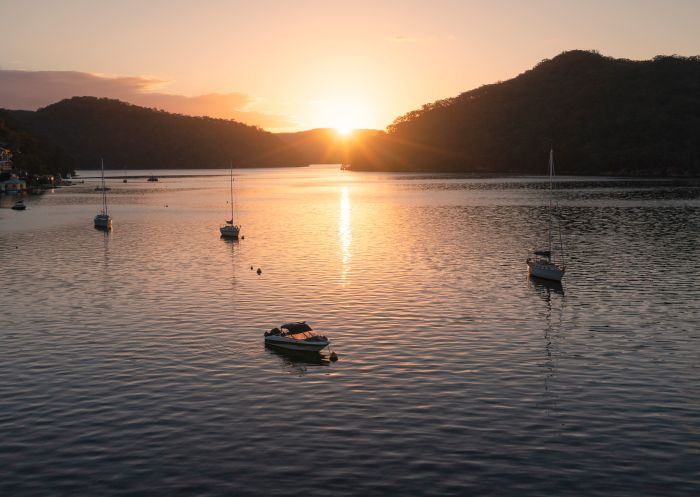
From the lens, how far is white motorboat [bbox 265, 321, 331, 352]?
5053 centimetres

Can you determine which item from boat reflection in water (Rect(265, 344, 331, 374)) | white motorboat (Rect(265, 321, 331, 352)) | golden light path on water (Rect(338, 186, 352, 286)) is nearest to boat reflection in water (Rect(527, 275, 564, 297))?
golden light path on water (Rect(338, 186, 352, 286))

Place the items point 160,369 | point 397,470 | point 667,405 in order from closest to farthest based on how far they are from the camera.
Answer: point 397,470
point 667,405
point 160,369

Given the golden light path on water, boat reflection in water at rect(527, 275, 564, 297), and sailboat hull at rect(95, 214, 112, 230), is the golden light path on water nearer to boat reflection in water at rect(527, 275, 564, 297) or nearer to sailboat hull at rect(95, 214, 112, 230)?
boat reflection in water at rect(527, 275, 564, 297)

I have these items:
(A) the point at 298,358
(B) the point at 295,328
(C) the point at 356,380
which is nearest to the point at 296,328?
(B) the point at 295,328

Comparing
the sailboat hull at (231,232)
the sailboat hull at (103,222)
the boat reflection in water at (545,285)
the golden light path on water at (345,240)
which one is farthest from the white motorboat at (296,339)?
the sailboat hull at (103,222)

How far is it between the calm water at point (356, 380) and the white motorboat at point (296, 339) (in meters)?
1.33

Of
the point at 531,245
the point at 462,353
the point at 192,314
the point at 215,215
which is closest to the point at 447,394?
the point at 462,353

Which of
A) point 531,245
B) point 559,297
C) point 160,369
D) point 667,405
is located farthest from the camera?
point 531,245

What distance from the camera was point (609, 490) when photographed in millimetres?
29625

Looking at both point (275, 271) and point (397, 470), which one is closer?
point (397, 470)

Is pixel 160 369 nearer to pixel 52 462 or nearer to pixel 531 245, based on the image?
pixel 52 462

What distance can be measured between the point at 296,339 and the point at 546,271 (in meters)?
39.9

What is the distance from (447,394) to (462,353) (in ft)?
30.8

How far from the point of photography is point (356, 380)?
4484cm
